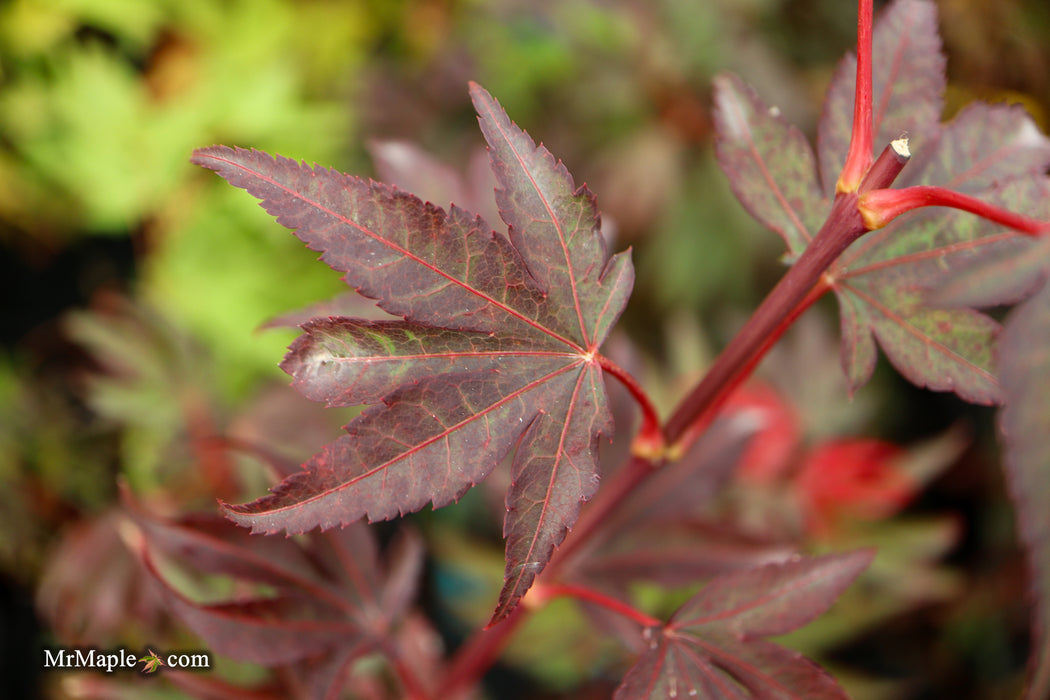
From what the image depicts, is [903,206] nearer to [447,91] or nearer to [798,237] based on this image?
[798,237]

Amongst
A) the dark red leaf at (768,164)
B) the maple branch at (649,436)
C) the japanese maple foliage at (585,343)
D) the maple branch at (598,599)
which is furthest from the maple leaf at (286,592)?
the dark red leaf at (768,164)

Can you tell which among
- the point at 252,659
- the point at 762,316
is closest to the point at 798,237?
the point at 762,316

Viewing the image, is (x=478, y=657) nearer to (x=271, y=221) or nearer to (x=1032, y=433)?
(x=1032, y=433)

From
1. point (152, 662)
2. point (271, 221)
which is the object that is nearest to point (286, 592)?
point (152, 662)

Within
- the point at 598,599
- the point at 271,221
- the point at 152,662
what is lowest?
the point at 271,221

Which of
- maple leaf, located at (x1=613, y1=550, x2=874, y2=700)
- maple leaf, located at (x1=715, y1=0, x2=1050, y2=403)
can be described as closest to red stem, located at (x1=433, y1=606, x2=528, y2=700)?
maple leaf, located at (x1=613, y1=550, x2=874, y2=700)

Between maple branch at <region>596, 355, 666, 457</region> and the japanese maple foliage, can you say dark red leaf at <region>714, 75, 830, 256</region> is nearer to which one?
the japanese maple foliage

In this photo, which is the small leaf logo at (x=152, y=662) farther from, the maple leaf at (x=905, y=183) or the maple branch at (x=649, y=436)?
the maple leaf at (x=905, y=183)
